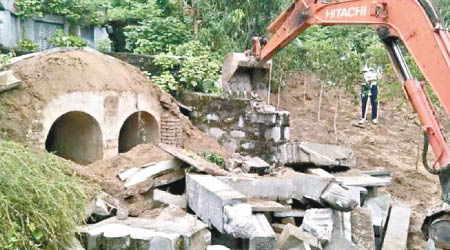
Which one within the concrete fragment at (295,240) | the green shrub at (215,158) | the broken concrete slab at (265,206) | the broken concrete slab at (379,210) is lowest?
the broken concrete slab at (379,210)

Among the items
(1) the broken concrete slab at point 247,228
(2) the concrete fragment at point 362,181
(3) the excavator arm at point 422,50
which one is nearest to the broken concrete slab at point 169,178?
(1) the broken concrete slab at point 247,228

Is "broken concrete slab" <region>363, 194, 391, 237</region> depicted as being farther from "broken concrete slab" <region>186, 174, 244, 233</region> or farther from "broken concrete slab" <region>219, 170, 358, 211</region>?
"broken concrete slab" <region>186, 174, 244, 233</region>

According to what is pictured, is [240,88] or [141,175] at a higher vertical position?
[240,88]

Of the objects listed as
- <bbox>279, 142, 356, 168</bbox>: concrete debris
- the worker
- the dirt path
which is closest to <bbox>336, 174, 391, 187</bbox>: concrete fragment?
<bbox>279, 142, 356, 168</bbox>: concrete debris

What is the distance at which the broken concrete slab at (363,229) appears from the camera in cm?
607

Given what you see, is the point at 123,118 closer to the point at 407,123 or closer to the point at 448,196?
the point at 448,196

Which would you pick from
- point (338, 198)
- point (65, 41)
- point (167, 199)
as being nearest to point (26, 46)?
point (65, 41)

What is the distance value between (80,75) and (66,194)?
3225 mm

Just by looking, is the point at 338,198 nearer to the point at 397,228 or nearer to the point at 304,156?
the point at 397,228

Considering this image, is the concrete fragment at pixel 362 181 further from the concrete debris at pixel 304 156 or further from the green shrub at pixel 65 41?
the green shrub at pixel 65 41

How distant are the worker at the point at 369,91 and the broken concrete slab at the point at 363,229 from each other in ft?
16.9

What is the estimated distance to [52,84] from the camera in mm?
6816

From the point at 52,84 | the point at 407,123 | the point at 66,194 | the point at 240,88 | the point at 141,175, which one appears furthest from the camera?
the point at 407,123

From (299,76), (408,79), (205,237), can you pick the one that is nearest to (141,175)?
(205,237)
